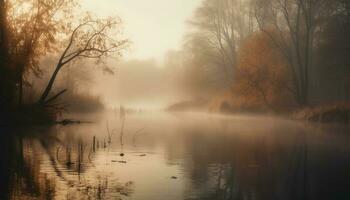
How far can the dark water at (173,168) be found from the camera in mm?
13680

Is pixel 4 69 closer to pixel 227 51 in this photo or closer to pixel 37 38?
pixel 37 38

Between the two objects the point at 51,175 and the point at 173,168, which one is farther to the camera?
the point at 173,168

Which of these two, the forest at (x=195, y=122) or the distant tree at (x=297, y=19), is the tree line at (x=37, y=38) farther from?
the distant tree at (x=297, y=19)

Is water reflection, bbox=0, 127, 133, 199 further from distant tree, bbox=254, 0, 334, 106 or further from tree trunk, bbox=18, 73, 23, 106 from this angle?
distant tree, bbox=254, 0, 334, 106

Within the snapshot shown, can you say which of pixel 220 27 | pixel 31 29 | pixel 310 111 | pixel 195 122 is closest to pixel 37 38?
pixel 31 29

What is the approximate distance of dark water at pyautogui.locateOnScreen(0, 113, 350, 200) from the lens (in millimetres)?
13680

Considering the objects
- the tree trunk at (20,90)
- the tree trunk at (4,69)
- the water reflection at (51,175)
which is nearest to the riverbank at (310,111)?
the tree trunk at (20,90)

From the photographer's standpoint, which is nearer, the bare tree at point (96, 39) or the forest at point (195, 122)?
the forest at point (195, 122)

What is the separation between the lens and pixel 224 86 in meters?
70.9

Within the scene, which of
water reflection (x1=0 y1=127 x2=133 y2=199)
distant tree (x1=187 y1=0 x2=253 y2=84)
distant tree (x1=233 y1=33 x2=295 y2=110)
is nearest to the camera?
water reflection (x1=0 y1=127 x2=133 y2=199)

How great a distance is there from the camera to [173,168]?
1791 centimetres

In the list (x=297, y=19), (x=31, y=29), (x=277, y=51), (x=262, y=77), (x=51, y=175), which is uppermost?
(x=297, y=19)

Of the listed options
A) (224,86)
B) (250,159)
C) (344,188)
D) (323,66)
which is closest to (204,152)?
(250,159)

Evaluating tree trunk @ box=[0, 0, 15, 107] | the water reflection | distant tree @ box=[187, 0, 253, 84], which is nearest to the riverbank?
distant tree @ box=[187, 0, 253, 84]
